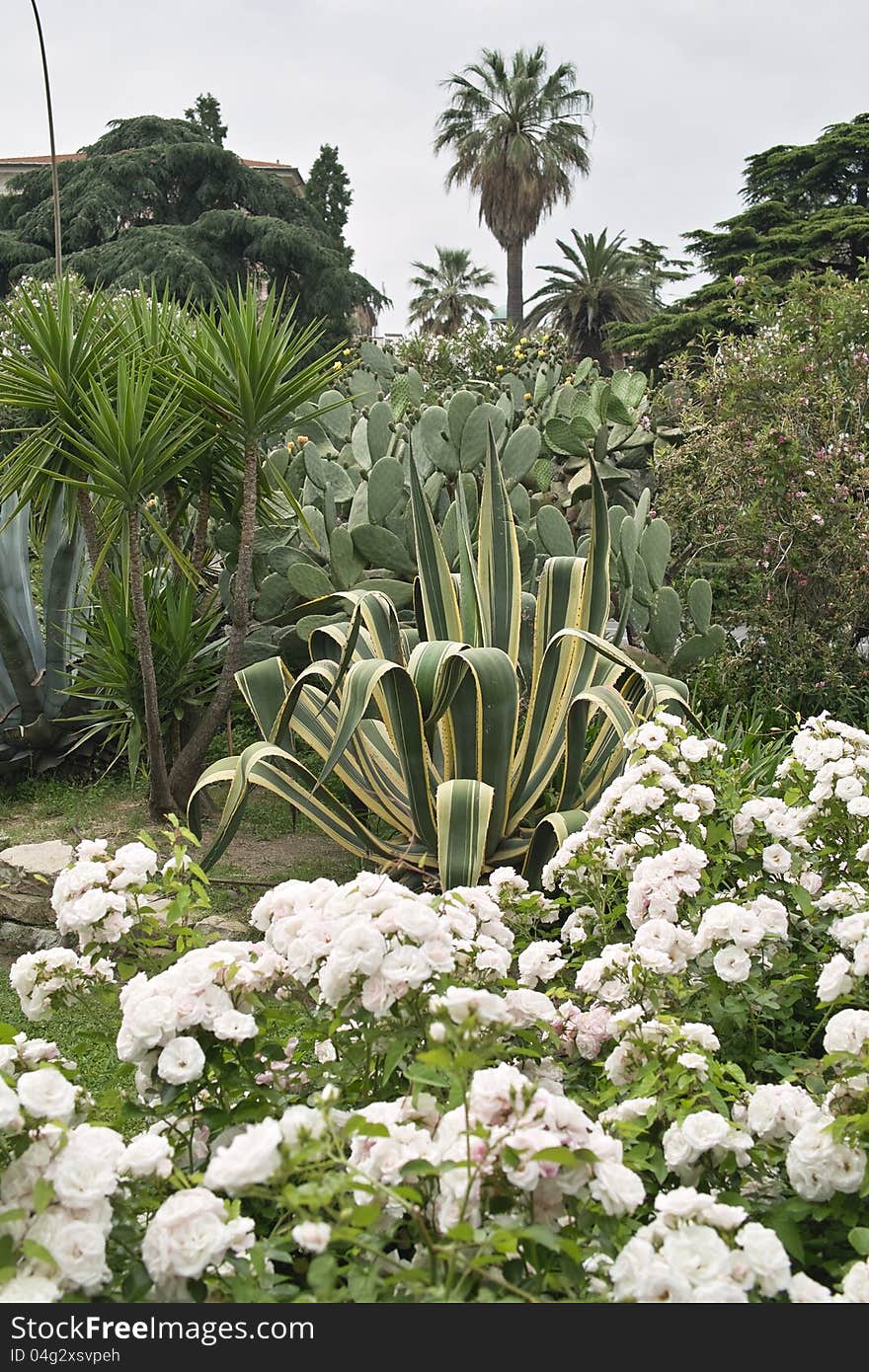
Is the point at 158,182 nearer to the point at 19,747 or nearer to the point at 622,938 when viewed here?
the point at 19,747

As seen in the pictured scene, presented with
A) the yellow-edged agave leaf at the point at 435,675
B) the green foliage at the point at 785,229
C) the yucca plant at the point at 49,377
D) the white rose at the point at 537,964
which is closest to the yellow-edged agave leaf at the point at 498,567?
the yellow-edged agave leaf at the point at 435,675

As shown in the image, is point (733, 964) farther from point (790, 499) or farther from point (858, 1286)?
point (790, 499)

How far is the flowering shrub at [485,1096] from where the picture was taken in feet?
3.45

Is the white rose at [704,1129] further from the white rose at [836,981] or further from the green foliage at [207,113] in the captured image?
the green foliage at [207,113]

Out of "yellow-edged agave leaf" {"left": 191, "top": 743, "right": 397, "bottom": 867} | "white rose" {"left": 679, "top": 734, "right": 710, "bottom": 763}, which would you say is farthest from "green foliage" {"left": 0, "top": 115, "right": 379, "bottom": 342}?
"white rose" {"left": 679, "top": 734, "right": 710, "bottom": 763}

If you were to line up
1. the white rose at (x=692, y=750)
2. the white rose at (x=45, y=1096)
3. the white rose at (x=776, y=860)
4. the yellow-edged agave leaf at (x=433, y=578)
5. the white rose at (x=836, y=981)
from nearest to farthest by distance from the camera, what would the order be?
1. the white rose at (x=45, y=1096)
2. the white rose at (x=836, y=981)
3. the white rose at (x=776, y=860)
4. the white rose at (x=692, y=750)
5. the yellow-edged agave leaf at (x=433, y=578)

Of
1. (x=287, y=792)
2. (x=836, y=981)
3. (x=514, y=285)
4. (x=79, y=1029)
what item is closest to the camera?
(x=836, y=981)

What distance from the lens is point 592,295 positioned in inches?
1205

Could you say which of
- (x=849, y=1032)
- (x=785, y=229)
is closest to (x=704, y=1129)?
(x=849, y=1032)

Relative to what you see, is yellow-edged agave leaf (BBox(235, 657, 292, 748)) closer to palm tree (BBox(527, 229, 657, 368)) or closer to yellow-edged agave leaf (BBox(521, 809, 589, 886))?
yellow-edged agave leaf (BBox(521, 809, 589, 886))

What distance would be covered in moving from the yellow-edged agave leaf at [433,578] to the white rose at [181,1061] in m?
2.42

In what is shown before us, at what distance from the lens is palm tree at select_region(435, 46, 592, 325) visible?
29.6 meters

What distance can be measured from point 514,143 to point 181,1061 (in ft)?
103

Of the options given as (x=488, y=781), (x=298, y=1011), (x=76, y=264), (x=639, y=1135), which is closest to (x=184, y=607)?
(x=488, y=781)
